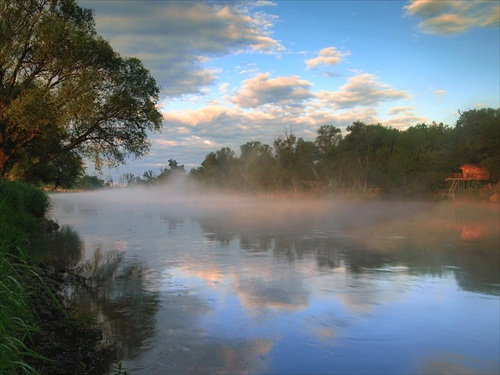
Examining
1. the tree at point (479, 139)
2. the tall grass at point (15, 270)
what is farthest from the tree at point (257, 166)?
the tall grass at point (15, 270)

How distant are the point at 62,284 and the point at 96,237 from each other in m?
14.5

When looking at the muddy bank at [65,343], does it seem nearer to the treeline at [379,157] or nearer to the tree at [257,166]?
the treeline at [379,157]

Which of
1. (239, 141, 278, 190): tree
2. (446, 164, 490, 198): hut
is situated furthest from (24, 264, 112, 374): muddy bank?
(239, 141, 278, 190): tree

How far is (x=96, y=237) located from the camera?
1033 inches

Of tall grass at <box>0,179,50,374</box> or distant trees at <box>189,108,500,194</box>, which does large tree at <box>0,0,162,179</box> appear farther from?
distant trees at <box>189,108,500,194</box>

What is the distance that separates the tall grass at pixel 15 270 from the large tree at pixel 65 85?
3.50 meters

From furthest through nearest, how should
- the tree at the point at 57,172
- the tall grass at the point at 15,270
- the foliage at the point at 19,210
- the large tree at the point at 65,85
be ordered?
1. the tree at the point at 57,172
2. the large tree at the point at 65,85
3. the foliage at the point at 19,210
4. the tall grass at the point at 15,270

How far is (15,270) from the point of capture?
4758 mm

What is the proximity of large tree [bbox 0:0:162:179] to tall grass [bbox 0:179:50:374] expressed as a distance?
11.5 ft

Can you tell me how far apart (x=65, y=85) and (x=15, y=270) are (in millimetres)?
23320

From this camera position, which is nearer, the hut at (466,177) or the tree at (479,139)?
the tree at (479,139)

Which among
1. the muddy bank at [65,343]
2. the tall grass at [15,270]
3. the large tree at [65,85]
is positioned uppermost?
the large tree at [65,85]

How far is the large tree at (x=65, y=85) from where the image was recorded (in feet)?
77.3

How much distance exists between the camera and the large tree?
23.6 metres
